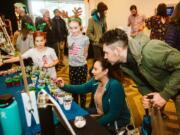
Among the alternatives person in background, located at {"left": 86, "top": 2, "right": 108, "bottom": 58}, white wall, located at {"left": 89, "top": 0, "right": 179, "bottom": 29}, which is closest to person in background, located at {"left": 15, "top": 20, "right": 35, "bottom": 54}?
person in background, located at {"left": 86, "top": 2, "right": 108, "bottom": 58}

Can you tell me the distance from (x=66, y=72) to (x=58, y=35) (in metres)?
1.07

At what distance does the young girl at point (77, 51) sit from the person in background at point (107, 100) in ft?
2.51

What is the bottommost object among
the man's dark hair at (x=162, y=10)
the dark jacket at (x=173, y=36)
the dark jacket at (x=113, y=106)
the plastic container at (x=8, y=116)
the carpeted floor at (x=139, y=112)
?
the carpeted floor at (x=139, y=112)

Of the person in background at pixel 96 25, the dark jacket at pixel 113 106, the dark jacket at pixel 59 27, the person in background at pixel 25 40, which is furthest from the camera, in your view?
the dark jacket at pixel 59 27

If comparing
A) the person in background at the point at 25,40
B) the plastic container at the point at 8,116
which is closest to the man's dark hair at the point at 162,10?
the person in background at the point at 25,40

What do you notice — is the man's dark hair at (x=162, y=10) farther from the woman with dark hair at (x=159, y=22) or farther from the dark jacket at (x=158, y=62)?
the dark jacket at (x=158, y=62)

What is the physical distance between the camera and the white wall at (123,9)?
227 inches

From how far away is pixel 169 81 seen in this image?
1.58m

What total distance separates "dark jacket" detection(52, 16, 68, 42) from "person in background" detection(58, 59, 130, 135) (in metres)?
3.73

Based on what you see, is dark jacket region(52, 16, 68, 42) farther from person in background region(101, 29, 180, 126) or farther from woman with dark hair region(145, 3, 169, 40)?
person in background region(101, 29, 180, 126)

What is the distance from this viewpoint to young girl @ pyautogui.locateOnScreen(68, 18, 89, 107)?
2.88 m

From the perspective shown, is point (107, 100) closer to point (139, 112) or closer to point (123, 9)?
point (139, 112)

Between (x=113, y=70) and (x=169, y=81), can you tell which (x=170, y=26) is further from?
(x=169, y=81)

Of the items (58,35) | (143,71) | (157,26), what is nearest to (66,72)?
(58,35)
